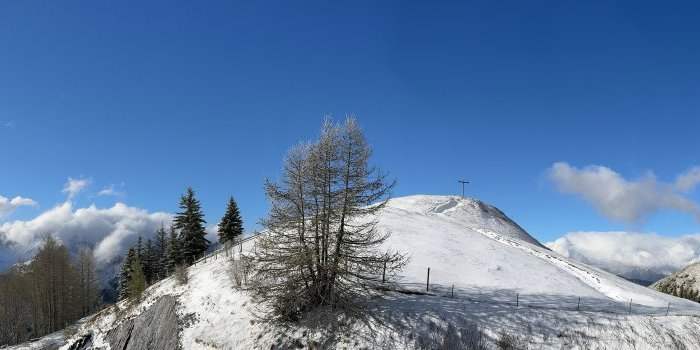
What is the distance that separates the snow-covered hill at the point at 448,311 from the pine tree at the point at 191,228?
12892 millimetres

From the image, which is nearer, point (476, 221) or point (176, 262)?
point (176, 262)

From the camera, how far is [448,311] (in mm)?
21734

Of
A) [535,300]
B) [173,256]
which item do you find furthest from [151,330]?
[173,256]

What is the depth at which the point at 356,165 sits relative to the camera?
22969 mm

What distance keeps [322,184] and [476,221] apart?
141 ft

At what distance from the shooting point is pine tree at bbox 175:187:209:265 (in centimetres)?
4753

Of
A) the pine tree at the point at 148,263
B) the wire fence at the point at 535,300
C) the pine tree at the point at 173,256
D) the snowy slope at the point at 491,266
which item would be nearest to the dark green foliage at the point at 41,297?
the pine tree at the point at 148,263

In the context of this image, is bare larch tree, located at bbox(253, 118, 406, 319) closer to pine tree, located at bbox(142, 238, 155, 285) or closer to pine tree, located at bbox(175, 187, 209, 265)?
pine tree, located at bbox(175, 187, 209, 265)

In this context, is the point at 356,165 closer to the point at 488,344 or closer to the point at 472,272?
the point at 488,344

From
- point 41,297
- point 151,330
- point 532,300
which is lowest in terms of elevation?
point 41,297

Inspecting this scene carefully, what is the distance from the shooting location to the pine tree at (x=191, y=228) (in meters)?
47.5

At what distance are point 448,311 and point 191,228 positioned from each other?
35762mm

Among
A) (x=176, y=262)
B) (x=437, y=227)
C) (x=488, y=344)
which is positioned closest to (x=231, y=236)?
(x=176, y=262)

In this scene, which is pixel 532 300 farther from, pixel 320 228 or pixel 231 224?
pixel 231 224
